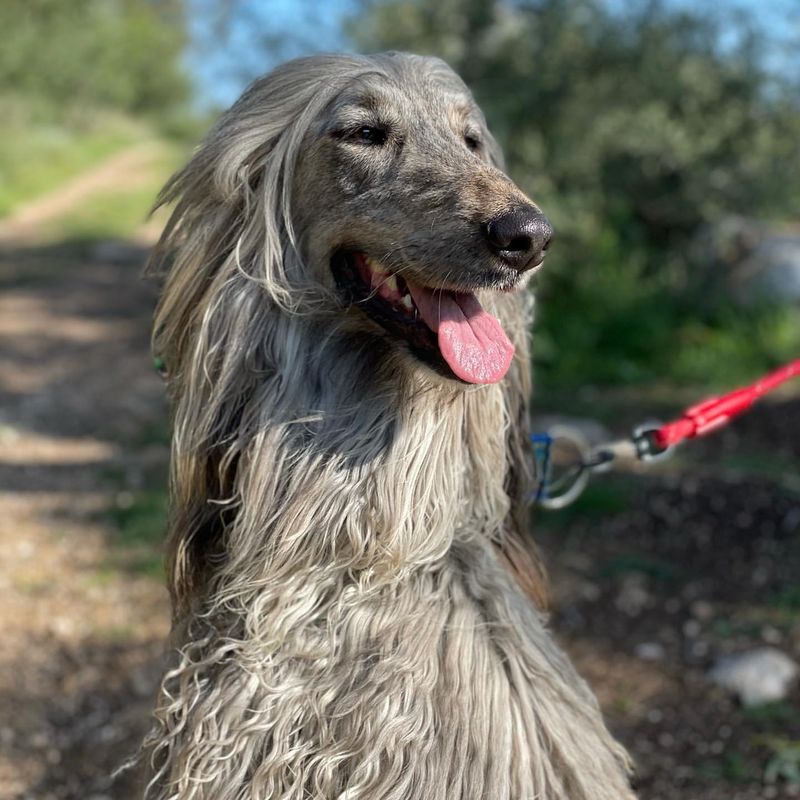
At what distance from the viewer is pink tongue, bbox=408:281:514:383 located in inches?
86.7

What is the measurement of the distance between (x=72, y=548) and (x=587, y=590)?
8.40 feet

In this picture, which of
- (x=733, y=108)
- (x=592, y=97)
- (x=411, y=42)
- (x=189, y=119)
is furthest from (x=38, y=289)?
(x=189, y=119)

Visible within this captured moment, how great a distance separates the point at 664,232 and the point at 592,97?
1323 millimetres

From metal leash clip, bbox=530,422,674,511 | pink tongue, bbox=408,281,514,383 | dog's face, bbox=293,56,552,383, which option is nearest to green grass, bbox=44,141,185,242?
metal leash clip, bbox=530,422,674,511

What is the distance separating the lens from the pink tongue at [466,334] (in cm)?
220

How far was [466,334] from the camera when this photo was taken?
2.26 m

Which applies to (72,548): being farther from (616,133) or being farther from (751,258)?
(751,258)

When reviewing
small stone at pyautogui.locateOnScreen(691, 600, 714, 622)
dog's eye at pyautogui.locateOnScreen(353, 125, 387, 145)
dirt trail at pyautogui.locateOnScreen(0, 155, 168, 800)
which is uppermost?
dog's eye at pyautogui.locateOnScreen(353, 125, 387, 145)

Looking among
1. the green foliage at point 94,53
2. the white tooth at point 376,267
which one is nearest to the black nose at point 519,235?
the white tooth at point 376,267

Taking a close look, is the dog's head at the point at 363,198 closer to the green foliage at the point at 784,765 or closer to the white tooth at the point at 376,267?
the white tooth at the point at 376,267

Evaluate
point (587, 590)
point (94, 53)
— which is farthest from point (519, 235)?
point (94, 53)

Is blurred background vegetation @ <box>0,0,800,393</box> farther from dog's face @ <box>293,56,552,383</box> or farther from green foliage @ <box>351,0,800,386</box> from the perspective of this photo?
dog's face @ <box>293,56,552,383</box>

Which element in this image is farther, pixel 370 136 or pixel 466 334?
pixel 370 136

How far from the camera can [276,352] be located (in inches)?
93.9
